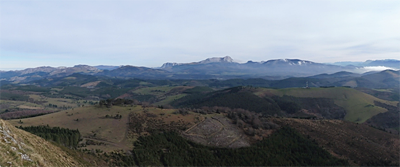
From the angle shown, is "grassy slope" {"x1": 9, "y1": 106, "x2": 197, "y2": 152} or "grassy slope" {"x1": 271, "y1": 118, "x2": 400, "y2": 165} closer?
"grassy slope" {"x1": 9, "y1": 106, "x2": 197, "y2": 152}

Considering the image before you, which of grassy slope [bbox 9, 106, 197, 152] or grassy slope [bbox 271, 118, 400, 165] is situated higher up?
grassy slope [bbox 9, 106, 197, 152]

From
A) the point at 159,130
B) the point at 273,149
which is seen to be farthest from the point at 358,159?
the point at 159,130

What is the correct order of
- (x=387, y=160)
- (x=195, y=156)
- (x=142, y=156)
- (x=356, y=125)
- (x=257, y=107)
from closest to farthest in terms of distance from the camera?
1. (x=142, y=156)
2. (x=195, y=156)
3. (x=387, y=160)
4. (x=356, y=125)
5. (x=257, y=107)

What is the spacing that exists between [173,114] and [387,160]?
7754cm

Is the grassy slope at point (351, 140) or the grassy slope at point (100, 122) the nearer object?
the grassy slope at point (100, 122)

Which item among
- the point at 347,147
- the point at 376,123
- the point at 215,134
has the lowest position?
the point at 376,123

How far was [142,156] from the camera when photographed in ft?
161

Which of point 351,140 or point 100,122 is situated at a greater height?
point 100,122

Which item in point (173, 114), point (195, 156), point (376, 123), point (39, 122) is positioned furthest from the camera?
point (376, 123)

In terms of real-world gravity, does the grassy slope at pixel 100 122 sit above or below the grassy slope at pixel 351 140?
above

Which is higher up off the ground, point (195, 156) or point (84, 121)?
point (84, 121)

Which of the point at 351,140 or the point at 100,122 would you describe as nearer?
the point at 100,122

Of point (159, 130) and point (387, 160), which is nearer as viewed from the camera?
point (387, 160)

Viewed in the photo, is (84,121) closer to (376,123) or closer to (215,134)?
(215,134)
